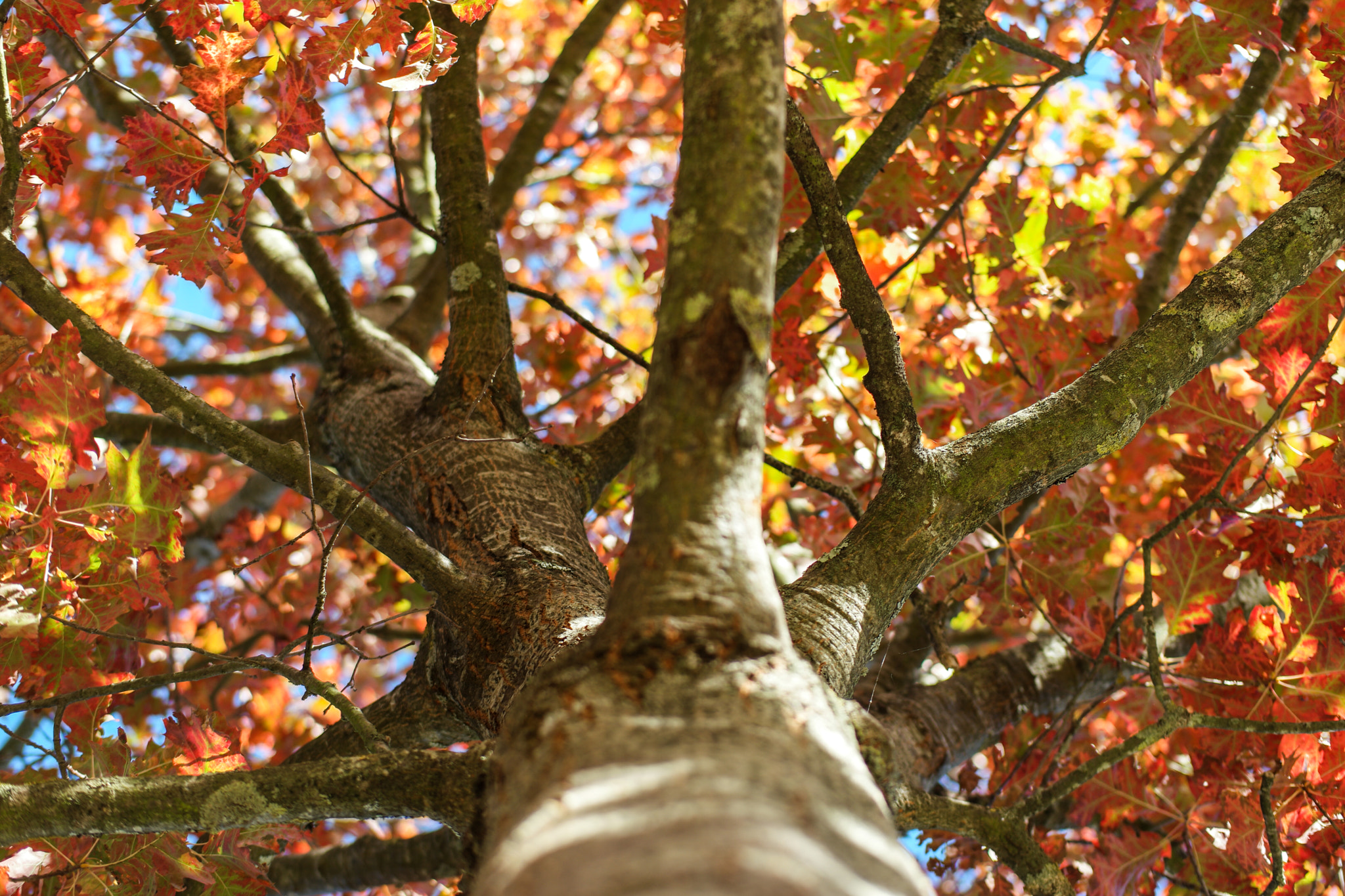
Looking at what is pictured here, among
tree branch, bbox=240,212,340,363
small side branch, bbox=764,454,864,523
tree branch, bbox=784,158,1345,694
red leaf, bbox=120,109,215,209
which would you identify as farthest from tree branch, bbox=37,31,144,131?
tree branch, bbox=784,158,1345,694

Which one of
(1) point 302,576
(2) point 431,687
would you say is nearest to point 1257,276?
(2) point 431,687

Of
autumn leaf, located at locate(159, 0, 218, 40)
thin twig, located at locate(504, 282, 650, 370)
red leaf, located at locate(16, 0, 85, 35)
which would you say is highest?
red leaf, located at locate(16, 0, 85, 35)

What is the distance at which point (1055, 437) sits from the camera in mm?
1350

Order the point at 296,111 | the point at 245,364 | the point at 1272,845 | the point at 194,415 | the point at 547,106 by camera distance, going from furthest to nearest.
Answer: the point at 547,106
the point at 245,364
the point at 296,111
the point at 194,415
the point at 1272,845

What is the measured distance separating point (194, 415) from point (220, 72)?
0.75 metres

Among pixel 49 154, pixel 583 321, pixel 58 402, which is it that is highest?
pixel 49 154

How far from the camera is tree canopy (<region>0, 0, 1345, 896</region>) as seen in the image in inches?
32.4

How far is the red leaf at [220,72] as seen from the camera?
1.74m

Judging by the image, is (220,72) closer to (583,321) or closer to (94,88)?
(583,321)

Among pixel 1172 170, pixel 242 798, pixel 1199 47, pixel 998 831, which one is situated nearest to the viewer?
pixel 242 798

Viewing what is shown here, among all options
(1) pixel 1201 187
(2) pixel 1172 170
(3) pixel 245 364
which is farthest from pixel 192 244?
(2) pixel 1172 170

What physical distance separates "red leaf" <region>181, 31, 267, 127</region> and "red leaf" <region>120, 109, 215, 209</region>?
88 millimetres

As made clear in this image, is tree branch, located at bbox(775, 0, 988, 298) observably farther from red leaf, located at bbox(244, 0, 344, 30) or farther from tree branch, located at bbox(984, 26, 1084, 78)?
red leaf, located at bbox(244, 0, 344, 30)

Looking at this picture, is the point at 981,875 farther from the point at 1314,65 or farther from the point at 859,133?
the point at 1314,65
